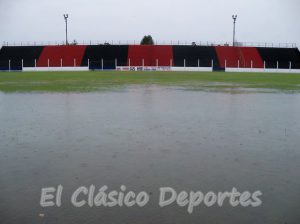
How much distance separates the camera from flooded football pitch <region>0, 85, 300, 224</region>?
459 centimetres

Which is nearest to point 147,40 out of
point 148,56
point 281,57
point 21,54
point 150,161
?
point 148,56

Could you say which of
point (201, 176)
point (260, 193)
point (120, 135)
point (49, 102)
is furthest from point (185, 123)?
point (49, 102)

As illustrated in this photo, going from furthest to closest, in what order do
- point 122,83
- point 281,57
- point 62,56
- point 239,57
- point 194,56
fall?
1. point 239,57
2. point 281,57
3. point 194,56
4. point 62,56
5. point 122,83

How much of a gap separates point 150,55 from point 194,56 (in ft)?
26.6

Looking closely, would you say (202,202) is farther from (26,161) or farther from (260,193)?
(26,161)

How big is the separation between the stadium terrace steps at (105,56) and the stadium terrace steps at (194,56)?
9.51 metres

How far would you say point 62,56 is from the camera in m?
73.5

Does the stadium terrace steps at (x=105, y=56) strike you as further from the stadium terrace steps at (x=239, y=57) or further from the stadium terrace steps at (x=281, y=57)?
the stadium terrace steps at (x=281, y=57)

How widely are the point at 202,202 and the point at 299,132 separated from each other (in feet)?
18.1

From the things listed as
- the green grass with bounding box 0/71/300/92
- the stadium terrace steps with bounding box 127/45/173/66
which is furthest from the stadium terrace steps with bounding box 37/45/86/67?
the green grass with bounding box 0/71/300/92

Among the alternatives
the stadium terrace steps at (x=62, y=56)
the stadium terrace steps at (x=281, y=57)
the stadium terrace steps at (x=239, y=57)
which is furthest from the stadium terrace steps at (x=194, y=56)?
the stadium terrace steps at (x=62, y=56)

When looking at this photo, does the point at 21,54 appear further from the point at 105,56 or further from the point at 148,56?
the point at 148,56

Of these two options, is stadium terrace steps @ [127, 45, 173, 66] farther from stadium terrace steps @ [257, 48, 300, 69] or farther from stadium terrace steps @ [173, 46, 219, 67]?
stadium terrace steps @ [257, 48, 300, 69]

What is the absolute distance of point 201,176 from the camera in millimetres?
5891
